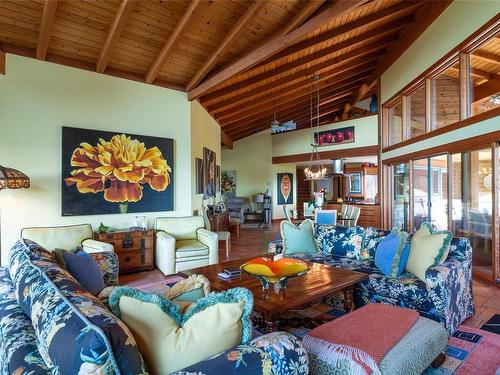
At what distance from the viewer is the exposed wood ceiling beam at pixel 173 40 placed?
321cm

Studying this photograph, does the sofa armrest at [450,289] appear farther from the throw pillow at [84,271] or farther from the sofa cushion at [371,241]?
the throw pillow at [84,271]

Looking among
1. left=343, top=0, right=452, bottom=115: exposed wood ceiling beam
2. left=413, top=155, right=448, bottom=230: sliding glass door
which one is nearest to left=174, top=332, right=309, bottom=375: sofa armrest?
left=413, top=155, right=448, bottom=230: sliding glass door

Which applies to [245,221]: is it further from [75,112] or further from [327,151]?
[75,112]

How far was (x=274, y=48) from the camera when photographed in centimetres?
389

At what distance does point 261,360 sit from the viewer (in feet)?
3.18

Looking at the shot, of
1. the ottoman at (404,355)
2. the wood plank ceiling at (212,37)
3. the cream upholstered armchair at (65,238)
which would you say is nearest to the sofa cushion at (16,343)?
the ottoman at (404,355)

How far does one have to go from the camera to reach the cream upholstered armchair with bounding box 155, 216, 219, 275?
412cm

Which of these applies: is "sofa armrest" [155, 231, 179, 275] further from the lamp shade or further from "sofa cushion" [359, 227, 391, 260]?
"sofa cushion" [359, 227, 391, 260]

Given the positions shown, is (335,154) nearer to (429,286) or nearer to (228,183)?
(228,183)

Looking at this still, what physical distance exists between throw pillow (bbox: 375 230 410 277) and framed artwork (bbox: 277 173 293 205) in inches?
341

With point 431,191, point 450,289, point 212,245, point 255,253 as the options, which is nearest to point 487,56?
point 431,191

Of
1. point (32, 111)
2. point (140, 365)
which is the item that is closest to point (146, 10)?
point (32, 111)

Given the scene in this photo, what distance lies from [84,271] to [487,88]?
4985 mm

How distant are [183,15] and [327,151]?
22.7ft
